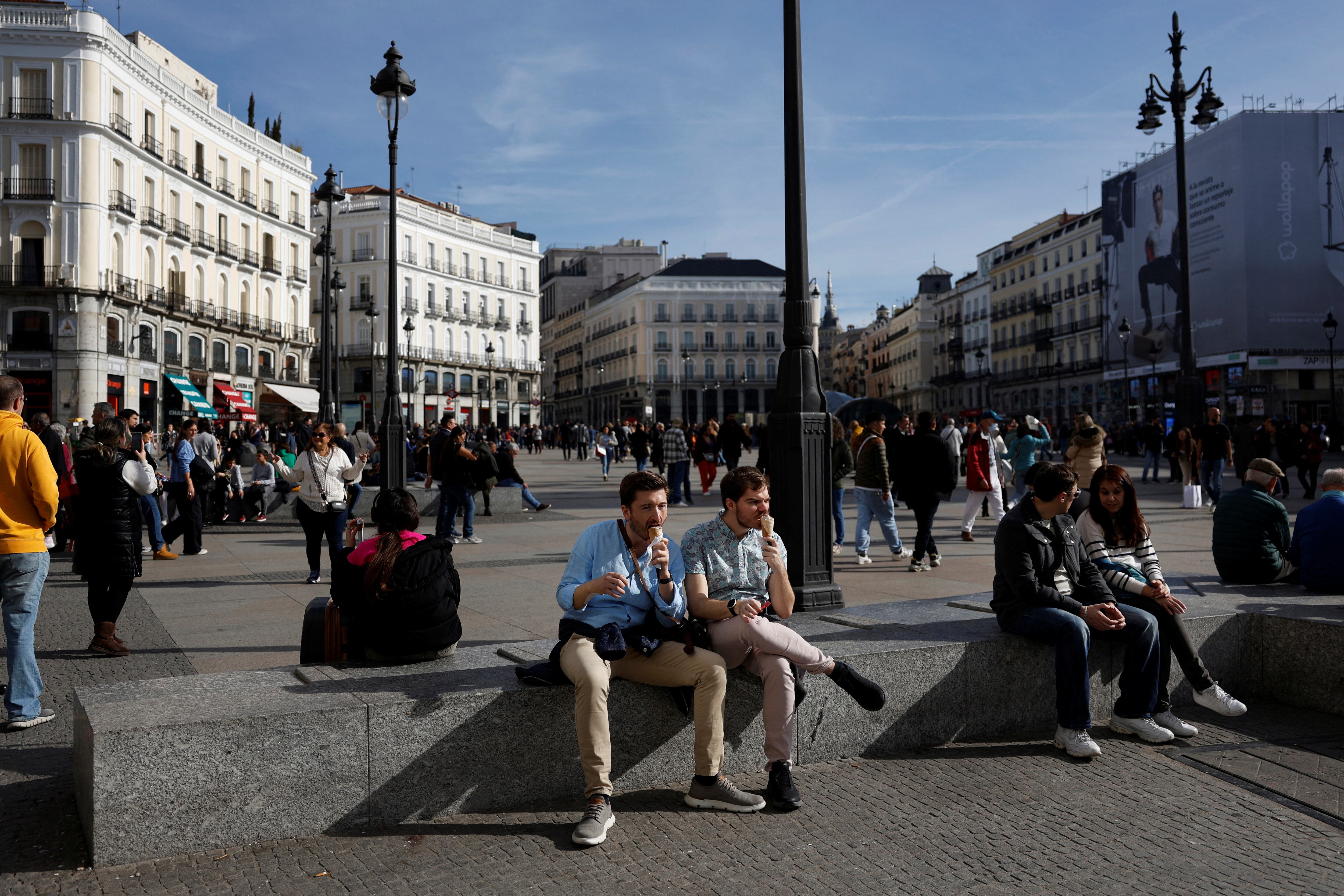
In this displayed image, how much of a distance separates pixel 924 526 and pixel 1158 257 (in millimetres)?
50861

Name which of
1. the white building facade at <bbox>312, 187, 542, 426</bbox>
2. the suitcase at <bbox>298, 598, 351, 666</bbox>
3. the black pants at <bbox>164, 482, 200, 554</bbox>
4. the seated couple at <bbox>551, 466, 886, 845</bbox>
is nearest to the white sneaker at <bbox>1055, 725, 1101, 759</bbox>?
the seated couple at <bbox>551, 466, 886, 845</bbox>

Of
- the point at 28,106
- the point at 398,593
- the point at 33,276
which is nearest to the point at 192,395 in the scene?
the point at 33,276

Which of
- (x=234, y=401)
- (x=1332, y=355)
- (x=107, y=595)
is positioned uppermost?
(x=1332, y=355)

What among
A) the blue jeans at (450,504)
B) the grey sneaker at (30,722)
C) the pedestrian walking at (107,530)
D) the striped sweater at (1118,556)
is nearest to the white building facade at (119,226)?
the blue jeans at (450,504)

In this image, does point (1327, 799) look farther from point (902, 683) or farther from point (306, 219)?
point (306, 219)

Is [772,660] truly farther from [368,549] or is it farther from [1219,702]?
[1219,702]

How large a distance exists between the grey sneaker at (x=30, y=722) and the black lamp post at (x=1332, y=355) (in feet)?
139

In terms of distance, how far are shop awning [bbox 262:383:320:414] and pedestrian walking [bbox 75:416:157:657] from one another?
44617 millimetres

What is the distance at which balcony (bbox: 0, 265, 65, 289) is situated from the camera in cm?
3825

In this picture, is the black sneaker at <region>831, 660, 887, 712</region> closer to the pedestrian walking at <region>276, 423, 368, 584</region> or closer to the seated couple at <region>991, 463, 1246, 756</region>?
the seated couple at <region>991, 463, 1246, 756</region>

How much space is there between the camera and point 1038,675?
519 cm

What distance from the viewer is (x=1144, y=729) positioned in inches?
197

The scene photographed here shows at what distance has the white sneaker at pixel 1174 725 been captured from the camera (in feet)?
16.4

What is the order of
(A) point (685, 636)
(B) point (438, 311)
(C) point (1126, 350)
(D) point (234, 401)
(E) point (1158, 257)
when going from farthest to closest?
(B) point (438, 311)
(C) point (1126, 350)
(E) point (1158, 257)
(D) point (234, 401)
(A) point (685, 636)
